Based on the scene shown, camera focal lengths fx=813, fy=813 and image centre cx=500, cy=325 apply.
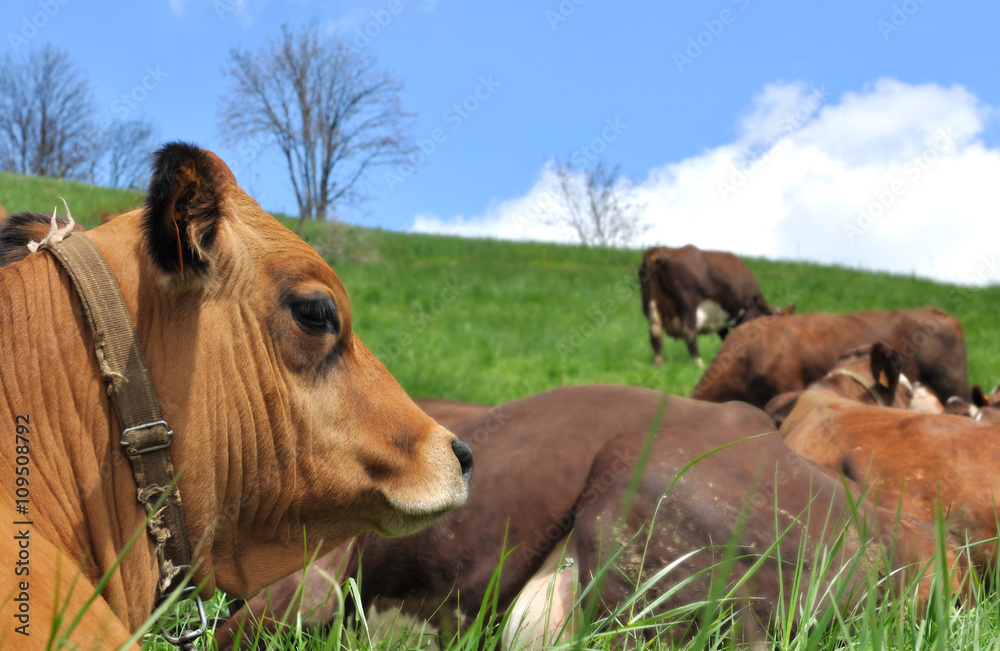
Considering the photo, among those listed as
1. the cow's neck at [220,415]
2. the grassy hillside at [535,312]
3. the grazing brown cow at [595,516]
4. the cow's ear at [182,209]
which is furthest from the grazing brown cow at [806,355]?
the cow's ear at [182,209]

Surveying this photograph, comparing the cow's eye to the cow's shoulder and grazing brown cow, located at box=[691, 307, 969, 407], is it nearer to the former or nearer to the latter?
the cow's shoulder

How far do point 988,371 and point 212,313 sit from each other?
49.5ft

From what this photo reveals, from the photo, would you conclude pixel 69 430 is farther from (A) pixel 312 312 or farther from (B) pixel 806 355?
(B) pixel 806 355

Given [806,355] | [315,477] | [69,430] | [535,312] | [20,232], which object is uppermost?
[20,232]

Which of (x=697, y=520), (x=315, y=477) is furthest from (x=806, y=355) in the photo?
(x=315, y=477)

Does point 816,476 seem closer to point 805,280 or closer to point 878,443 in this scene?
point 878,443

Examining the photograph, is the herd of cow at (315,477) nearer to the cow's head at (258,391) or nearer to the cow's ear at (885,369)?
the cow's head at (258,391)

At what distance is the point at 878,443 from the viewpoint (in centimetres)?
425

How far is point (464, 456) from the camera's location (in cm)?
232

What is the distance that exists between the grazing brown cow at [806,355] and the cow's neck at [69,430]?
869 cm

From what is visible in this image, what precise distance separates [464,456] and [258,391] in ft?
1.97

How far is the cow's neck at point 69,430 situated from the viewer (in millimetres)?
1883

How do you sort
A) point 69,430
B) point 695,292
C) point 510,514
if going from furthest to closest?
point 695,292 → point 510,514 → point 69,430

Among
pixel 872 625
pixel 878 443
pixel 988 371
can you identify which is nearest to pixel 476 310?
pixel 988 371
